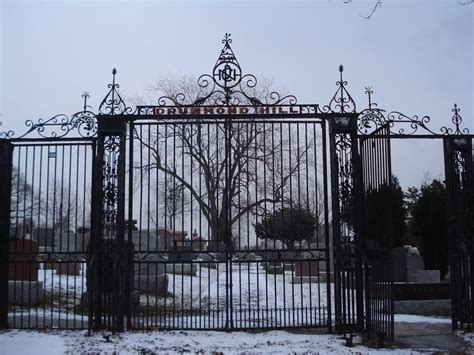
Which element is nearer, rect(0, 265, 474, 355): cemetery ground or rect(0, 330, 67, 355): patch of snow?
rect(0, 330, 67, 355): patch of snow

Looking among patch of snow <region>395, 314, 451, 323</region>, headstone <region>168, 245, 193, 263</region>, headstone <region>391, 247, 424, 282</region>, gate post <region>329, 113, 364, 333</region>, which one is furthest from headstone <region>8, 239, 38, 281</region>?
headstone <region>391, 247, 424, 282</region>

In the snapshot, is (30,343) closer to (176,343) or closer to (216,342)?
(176,343)

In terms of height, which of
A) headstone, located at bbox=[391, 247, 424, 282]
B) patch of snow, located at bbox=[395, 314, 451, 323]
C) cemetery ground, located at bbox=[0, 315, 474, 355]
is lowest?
patch of snow, located at bbox=[395, 314, 451, 323]

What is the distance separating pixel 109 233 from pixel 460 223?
652 centimetres

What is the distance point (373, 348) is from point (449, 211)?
3397 mm

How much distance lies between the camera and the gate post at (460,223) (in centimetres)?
910

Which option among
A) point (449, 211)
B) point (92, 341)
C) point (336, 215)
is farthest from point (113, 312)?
point (449, 211)

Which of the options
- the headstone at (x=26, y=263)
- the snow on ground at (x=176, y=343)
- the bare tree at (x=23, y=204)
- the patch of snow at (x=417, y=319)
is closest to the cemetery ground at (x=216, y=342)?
the snow on ground at (x=176, y=343)

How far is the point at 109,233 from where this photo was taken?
8859 millimetres

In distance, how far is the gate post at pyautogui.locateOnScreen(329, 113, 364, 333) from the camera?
27.9 ft

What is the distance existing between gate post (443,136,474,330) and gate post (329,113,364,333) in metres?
1.92

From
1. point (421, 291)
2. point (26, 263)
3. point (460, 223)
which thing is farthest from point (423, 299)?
point (26, 263)

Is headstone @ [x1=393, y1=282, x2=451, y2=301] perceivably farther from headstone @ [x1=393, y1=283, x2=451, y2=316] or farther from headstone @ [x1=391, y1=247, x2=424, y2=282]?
headstone @ [x1=391, y1=247, x2=424, y2=282]

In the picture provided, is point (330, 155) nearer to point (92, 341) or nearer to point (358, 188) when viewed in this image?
point (358, 188)
